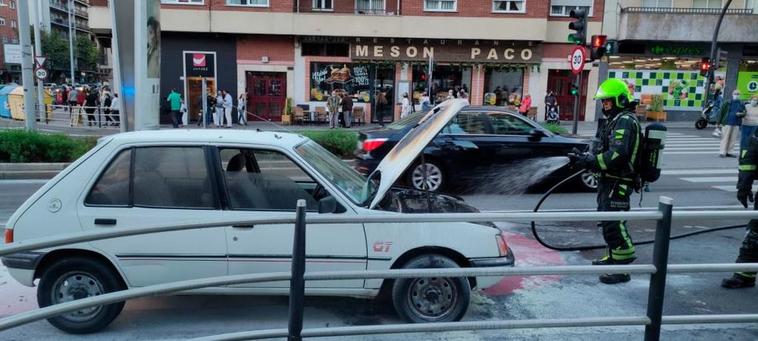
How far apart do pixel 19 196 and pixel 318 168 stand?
7493 mm

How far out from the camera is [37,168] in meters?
11.5

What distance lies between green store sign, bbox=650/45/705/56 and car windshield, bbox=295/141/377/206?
92.1ft

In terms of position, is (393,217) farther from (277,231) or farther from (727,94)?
(727,94)

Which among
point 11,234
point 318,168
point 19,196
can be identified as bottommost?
point 19,196

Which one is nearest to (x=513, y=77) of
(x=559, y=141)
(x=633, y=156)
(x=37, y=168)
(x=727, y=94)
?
(x=727, y=94)

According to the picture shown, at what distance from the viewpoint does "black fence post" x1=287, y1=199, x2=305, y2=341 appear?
250cm

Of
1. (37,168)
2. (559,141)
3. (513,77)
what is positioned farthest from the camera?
(513,77)

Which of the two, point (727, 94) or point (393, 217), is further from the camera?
point (727, 94)

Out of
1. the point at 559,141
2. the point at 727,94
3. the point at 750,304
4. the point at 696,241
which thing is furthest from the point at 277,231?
the point at 727,94

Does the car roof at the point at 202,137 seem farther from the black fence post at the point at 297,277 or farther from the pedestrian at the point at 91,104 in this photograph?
the pedestrian at the point at 91,104

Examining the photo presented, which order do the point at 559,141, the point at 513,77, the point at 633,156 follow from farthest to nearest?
the point at 513,77 → the point at 559,141 → the point at 633,156

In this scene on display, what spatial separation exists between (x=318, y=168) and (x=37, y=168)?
9590mm

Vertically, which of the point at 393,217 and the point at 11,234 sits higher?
the point at 393,217

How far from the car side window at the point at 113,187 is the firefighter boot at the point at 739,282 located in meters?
5.22
